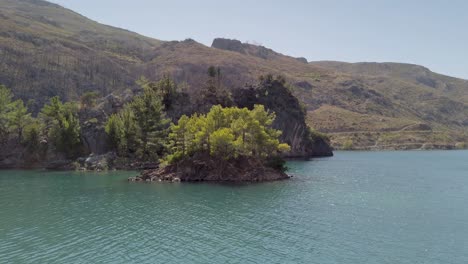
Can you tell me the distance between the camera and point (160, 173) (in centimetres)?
9775

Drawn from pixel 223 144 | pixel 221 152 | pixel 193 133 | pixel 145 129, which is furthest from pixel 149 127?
pixel 223 144

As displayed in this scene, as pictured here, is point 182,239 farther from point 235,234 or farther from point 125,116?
point 125,116

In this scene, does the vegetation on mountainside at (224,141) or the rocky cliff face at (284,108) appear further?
the rocky cliff face at (284,108)

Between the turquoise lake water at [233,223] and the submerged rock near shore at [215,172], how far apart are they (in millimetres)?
6337

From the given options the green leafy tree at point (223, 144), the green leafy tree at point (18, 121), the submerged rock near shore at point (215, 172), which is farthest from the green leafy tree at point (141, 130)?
the green leafy tree at point (223, 144)

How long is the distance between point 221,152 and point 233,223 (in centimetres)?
4245

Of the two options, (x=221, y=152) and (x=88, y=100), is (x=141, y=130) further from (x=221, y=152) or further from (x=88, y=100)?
(x=221, y=152)

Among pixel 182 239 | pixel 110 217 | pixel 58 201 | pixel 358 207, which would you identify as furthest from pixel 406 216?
pixel 58 201

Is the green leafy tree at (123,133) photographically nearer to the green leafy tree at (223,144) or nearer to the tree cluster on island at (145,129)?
the tree cluster on island at (145,129)

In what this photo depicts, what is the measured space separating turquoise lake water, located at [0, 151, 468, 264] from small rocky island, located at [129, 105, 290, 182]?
24.0 feet

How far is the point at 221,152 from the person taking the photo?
9444 centimetres

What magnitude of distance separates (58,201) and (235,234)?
3778 cm

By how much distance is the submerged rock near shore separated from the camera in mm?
93312

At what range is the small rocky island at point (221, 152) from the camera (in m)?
93.4
